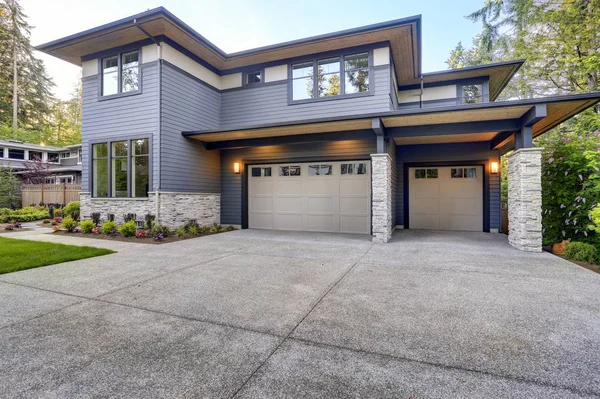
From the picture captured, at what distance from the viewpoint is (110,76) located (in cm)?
888

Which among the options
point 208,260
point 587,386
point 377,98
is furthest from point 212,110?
point 587,386

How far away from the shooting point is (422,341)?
2.29 m

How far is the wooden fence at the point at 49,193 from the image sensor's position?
556 inches

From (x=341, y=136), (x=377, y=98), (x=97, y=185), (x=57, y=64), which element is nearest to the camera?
(x=341, y=136)

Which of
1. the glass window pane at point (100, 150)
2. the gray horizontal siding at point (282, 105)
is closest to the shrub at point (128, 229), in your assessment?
the glass window pane at point (100, 150)

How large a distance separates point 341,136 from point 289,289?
5086 mm

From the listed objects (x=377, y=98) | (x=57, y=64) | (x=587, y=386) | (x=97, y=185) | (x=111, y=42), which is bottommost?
(x=587, y=386)

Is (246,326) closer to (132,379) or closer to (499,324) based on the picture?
(132,379)

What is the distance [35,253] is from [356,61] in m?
9.07

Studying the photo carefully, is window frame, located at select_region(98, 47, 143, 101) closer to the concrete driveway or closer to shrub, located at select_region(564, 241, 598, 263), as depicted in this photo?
the concrete driveway

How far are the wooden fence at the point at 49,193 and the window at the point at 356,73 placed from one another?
45.8ft

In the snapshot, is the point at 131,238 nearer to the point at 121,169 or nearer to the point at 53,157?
the point at 121,169

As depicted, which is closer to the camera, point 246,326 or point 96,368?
point 96,368

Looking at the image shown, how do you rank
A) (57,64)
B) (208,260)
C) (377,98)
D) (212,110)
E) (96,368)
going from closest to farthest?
(96,368) < (208,260) < (377,98) < (212,110) < (57,64)
